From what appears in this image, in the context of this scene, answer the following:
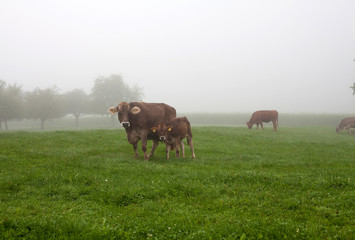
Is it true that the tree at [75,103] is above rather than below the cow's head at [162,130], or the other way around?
above

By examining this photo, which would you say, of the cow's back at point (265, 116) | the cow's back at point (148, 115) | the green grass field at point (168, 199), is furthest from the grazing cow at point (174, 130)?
the cow's back at point (265, 116)

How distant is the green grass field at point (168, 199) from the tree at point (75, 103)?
4723 cm

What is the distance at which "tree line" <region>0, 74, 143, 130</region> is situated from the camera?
A: 43872mm

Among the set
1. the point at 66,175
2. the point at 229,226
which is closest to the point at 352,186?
the point at 229,226

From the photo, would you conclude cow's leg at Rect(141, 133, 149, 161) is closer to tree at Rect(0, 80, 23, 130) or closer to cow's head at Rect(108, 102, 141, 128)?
cow's head at Rect(108, 102, 141, 128)

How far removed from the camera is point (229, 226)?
541 cm

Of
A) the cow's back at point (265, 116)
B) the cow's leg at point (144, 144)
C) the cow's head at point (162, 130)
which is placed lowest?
the cow's leg at point (144, 144)

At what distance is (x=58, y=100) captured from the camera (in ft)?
170

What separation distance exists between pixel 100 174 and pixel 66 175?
111 centimetres

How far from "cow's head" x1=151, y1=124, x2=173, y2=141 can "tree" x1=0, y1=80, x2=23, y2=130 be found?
128 ft

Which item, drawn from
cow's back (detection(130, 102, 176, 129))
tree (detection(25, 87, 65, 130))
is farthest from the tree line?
cow's back (detection(130, 102, 176, 129))

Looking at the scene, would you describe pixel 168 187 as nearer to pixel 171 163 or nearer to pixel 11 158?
pixel 171 163

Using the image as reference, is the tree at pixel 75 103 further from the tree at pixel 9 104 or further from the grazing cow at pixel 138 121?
the grazing cow at pixel 138 121

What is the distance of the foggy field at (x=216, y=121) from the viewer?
52938mm
